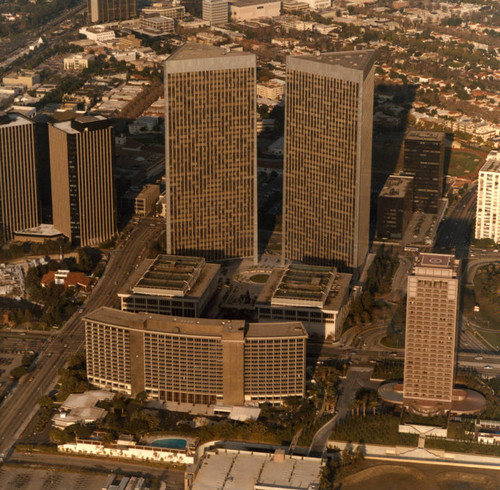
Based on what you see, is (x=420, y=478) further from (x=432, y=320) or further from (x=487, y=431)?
(x=432, y=320)

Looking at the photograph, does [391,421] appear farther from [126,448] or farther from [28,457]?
[28,457]

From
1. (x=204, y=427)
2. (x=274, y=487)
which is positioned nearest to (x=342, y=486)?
(x=274, y=487)

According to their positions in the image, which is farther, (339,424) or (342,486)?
(339,424)

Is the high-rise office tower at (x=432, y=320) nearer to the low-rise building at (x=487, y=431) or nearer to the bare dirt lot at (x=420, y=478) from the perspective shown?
the low-rise building at (x=487, y=431)

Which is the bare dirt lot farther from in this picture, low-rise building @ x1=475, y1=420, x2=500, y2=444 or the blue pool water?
the blue pool water

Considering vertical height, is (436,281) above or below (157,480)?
above

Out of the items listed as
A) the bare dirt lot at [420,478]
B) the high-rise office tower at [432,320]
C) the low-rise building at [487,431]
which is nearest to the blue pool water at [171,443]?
the bare dirt lot at [420,478]
